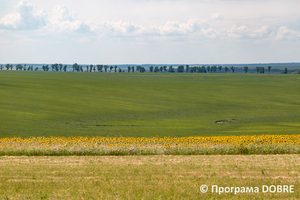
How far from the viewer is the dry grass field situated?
39.1 ft

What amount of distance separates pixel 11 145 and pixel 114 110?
3250 centimetres

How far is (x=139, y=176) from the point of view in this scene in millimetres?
14289

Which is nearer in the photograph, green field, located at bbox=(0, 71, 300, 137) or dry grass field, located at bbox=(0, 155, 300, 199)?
dry grass field, located at bbox=(0, 155, 300, 199)

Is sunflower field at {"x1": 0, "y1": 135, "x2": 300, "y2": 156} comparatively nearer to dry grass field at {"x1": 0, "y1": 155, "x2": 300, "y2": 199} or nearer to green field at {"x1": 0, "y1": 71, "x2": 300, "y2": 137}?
dry grass field at {"x1": 0, "y1": 155, "x2": 300, "y2": 199}

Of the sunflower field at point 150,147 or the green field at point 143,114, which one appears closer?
the sunflower field at point 150,147

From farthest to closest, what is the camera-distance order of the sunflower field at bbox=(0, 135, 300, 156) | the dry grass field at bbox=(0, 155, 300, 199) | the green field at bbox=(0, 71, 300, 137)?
the green field at bbox=(0, 71, 300, 137)
the sunflower field at bbox=(0, 135, 300, 156)
the dry grass field at bbox=(0, 155, 300, 199)

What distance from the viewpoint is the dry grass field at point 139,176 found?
469 inches

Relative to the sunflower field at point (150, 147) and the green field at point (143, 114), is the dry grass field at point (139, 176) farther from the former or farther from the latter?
the green field at point (143, 114)

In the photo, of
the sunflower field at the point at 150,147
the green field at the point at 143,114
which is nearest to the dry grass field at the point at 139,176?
the sunflower field at the point at 150,147

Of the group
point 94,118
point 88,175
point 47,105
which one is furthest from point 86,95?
point 88,175

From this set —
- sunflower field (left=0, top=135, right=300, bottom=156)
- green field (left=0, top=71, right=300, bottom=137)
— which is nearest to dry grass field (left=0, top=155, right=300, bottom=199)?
sunflower field (left=0, top=135, right=300, bottom=156)

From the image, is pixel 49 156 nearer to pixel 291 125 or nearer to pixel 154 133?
pixel 154 133

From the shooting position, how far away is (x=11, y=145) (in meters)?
22.3

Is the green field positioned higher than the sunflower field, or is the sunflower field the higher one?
the sunflower field
